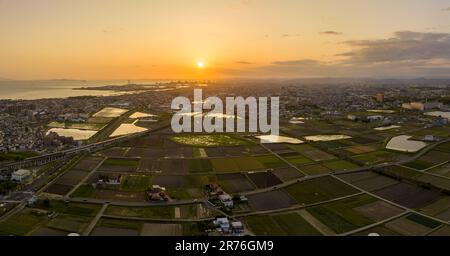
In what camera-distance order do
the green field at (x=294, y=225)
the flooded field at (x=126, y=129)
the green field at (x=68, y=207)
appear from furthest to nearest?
the flooded field at (x=126, y=129)
the green field at (x=68, y=207)
the green field at (x=294, y=225)

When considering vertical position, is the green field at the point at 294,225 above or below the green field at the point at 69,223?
below

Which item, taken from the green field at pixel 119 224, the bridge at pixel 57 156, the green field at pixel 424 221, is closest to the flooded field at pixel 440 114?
the green field at pixel 424 221

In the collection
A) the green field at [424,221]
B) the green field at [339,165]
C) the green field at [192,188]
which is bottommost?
the green field at [424,221]

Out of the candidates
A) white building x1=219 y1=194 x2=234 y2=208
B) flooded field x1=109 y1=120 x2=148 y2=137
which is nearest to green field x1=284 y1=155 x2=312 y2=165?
white building x1=219 y1=194 x2=234 y2=208

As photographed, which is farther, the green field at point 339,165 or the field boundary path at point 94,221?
the green field at point 339,165

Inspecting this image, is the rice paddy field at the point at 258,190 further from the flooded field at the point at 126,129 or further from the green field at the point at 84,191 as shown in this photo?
the flooded field at the point at 126,129

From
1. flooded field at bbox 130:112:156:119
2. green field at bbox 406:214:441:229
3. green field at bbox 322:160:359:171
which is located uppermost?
flooded field at bbox 130:112:156:119

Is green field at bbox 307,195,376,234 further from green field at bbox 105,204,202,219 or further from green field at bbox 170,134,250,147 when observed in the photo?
green field at bbox 170,134,250,147
